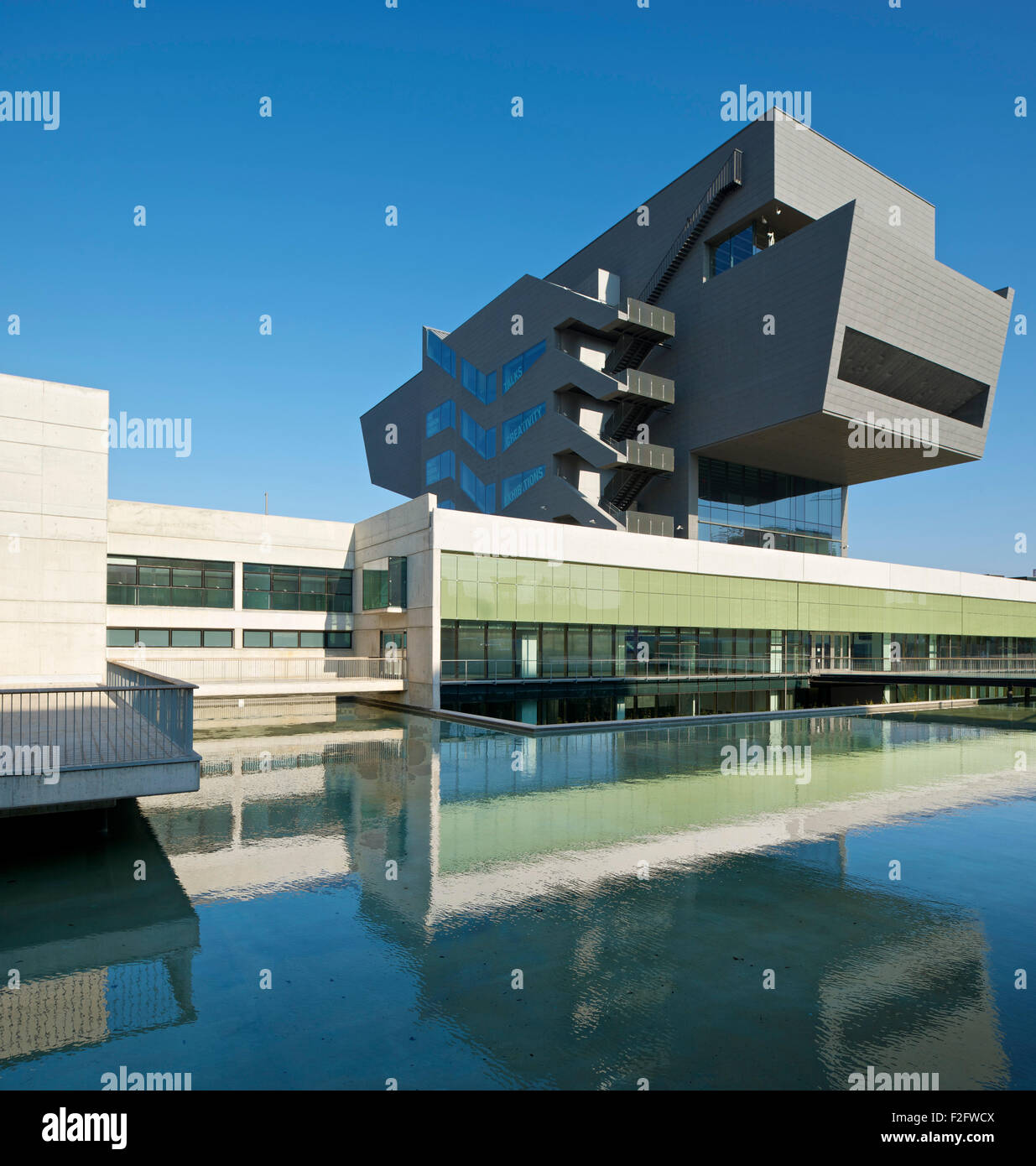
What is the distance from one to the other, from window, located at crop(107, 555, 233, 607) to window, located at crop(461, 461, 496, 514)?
69.8 ft

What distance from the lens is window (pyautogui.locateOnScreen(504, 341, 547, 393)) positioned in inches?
1871

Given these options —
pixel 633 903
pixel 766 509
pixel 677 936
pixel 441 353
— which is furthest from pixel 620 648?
pixel 441 353

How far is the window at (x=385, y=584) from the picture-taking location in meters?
31.5

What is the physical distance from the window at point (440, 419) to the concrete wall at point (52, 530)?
34285mm

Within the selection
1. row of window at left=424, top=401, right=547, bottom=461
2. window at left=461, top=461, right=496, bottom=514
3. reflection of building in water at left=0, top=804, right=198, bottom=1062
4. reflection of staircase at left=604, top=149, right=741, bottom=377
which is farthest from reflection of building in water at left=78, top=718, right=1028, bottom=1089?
window at left=461, top=461, right=496, bottom=514

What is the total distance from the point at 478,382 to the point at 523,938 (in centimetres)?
5074

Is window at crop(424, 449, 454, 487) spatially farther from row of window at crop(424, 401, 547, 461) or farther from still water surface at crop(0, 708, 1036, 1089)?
still water surface at crop(0, 708, 1036, 1089)

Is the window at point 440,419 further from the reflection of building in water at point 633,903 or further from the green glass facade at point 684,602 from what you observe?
the reflection of building in water at point 633,903

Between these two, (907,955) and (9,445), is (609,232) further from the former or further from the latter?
(907,955)

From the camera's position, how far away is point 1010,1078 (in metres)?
5.17

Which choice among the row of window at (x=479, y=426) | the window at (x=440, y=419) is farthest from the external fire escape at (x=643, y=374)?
the window at (x=440, y=419)

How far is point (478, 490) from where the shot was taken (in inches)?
2133

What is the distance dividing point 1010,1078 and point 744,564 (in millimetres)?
36099
